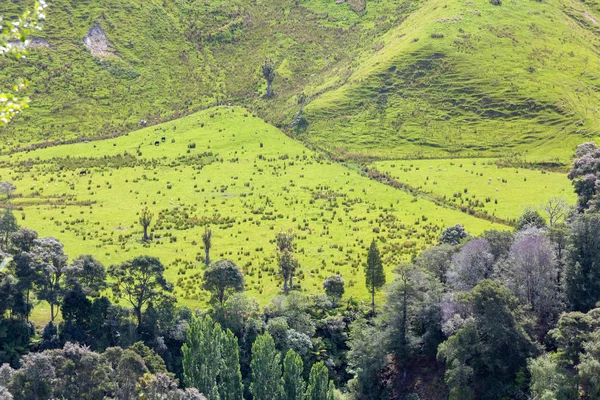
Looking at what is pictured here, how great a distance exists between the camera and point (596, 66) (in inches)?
5861

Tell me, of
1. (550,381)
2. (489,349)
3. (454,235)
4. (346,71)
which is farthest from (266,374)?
(346,71)

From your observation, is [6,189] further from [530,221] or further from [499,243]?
[530,221]

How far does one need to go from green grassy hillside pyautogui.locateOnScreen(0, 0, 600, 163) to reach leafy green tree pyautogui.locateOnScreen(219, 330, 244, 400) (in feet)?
238

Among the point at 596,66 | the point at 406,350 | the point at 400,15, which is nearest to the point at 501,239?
the point at 406,350

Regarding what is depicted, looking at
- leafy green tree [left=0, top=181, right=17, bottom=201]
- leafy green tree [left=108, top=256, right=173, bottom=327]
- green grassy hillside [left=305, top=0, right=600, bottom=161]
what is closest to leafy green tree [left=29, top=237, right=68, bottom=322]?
leafy green tree [left=108, top=256, right=173, bottom=327]

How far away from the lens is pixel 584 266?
53.5 m

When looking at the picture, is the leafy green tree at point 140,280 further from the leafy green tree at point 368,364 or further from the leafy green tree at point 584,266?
the leafy green tree at point 584,266

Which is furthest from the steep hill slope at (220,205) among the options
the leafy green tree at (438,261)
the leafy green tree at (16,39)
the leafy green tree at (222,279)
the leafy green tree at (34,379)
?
the leafy green tree at (16,39)

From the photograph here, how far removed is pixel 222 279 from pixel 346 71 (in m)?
107

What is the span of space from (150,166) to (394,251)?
177 ft

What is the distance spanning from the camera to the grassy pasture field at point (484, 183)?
92250mm

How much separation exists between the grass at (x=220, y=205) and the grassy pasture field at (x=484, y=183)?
5940mm

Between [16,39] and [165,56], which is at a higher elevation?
[165,56]

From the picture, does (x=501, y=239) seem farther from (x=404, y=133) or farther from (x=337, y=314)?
(x=404, y=133)
